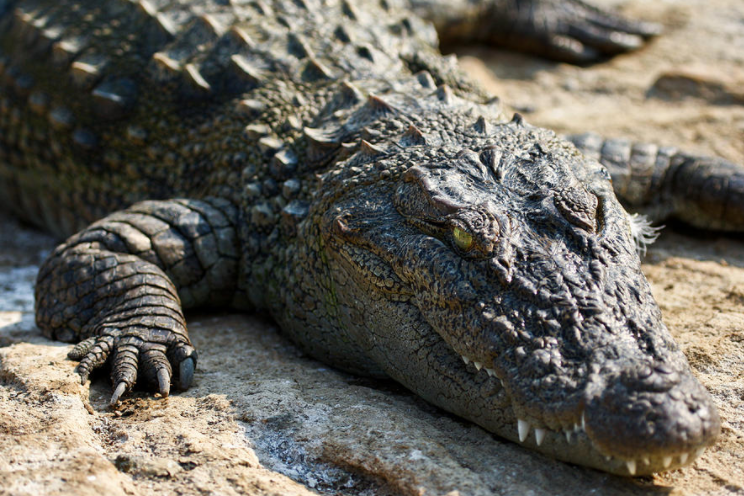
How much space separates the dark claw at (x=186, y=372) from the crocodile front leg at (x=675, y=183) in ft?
8.97

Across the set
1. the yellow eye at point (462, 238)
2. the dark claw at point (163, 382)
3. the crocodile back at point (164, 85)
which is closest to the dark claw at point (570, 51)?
the crocodile back at point (164, 85)

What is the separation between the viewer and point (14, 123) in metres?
5.25

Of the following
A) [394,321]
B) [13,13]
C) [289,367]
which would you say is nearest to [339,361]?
[289,367]

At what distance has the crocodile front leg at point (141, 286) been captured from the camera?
10.6ft

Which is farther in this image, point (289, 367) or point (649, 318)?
point (289, 367)

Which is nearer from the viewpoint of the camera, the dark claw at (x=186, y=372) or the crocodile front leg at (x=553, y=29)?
the dark claw at (x=186, y=372)

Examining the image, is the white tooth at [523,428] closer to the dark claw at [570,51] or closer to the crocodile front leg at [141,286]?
the crocodile front leg at [141,286]

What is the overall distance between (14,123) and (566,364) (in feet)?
14.7

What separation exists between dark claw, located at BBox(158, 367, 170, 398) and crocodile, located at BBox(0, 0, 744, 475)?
0.10 feet

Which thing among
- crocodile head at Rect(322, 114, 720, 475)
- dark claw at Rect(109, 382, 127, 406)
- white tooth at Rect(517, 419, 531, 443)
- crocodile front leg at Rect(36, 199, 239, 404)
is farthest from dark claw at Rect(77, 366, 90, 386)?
white tooth at Rect(517, 419, 531, 443)

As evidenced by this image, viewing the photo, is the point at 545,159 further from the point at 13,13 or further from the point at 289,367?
the point at 13,13

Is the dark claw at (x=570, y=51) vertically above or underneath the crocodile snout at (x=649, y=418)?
above

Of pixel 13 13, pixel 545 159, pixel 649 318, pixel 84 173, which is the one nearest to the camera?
pixel 649 318

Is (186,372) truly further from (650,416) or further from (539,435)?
(650,416)
